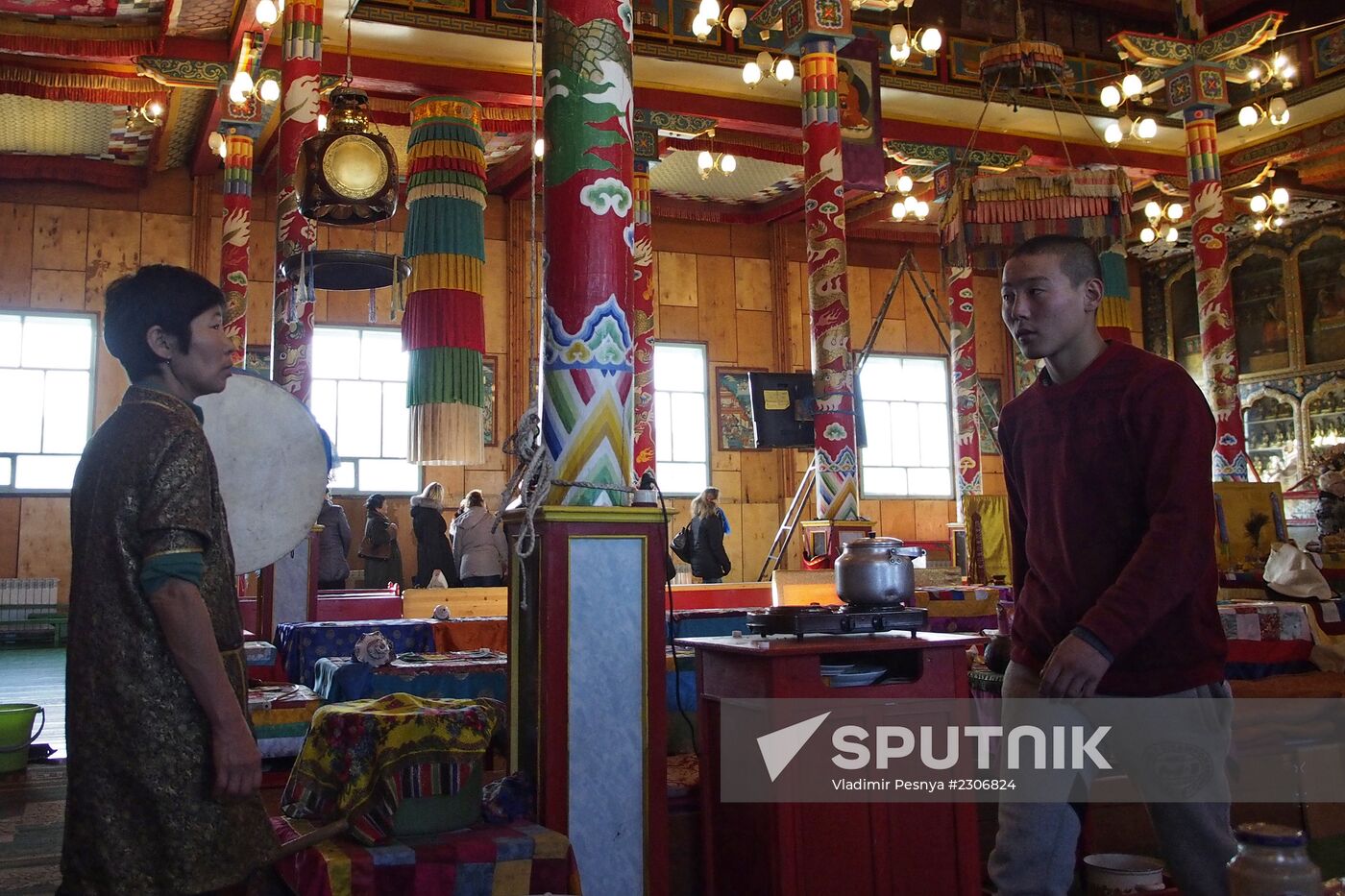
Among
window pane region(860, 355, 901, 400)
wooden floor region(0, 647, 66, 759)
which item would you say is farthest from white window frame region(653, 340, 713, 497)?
wooden floor region(0, 647, 66, 759)

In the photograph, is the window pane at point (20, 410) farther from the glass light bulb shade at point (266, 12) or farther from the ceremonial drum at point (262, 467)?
the ceremonial drum at point (262, 467)

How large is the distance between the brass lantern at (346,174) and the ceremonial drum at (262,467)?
9.71 ft

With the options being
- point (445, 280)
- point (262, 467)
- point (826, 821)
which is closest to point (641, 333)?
point (445, 280)

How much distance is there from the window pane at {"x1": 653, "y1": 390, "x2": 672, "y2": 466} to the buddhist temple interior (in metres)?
0.05

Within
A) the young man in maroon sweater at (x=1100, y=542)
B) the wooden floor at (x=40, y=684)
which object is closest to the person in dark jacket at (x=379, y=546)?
the wooden floor at (x=40, y=684)

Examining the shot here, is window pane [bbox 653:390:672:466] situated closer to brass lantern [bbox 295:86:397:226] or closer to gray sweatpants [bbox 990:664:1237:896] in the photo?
brass lantern [bbox 295:86:397:226]

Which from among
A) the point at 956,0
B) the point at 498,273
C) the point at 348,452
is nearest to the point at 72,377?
the point at 348,452

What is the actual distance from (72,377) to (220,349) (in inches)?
455

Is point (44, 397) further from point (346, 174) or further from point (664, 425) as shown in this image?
point (346, 174)

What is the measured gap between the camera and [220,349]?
78.2 inches

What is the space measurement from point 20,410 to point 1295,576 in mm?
11653

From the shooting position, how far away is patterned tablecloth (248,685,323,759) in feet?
11.0

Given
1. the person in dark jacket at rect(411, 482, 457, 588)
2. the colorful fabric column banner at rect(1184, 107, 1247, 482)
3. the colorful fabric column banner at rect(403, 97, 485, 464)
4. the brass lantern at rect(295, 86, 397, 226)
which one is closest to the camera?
the brass lantern at rect(295, 86, 397, 226)

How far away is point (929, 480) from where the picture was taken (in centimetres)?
1614
